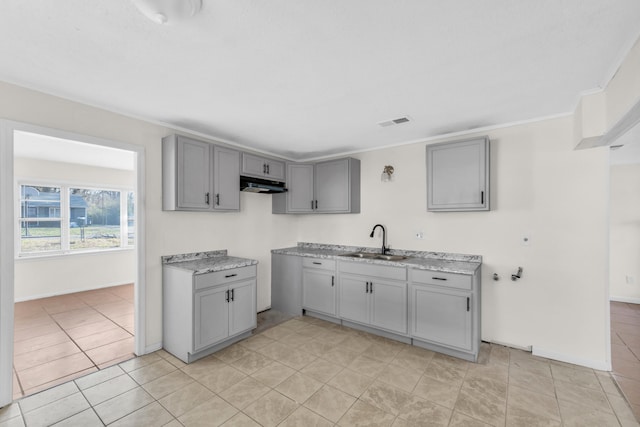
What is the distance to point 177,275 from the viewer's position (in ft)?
9.51

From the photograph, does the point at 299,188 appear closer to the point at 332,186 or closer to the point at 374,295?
the point at 332,186

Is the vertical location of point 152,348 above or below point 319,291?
below

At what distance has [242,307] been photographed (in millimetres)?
3201

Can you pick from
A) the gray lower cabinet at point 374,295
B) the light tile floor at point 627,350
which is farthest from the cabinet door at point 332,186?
the light tile floor at point 627,350

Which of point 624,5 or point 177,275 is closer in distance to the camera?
point 624,5

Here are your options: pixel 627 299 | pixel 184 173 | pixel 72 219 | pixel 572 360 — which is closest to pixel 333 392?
pixel 572 360

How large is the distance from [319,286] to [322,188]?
1439mm

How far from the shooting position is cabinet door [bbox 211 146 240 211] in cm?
336

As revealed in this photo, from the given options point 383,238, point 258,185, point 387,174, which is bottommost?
point 383,238

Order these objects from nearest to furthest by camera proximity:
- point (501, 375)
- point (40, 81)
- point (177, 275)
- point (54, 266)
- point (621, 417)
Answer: point (621, 417) < point (40, 81) < point (501, 375) < point (177, 275) < point (54, 266)

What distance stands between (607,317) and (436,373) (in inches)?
64.8

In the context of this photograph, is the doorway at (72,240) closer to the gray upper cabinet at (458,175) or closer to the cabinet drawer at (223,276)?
the cabinet drawer at (223,276)

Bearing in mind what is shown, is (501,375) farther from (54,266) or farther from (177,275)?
(54,266)

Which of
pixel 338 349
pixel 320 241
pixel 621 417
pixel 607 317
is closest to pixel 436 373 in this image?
pixel 338 349
